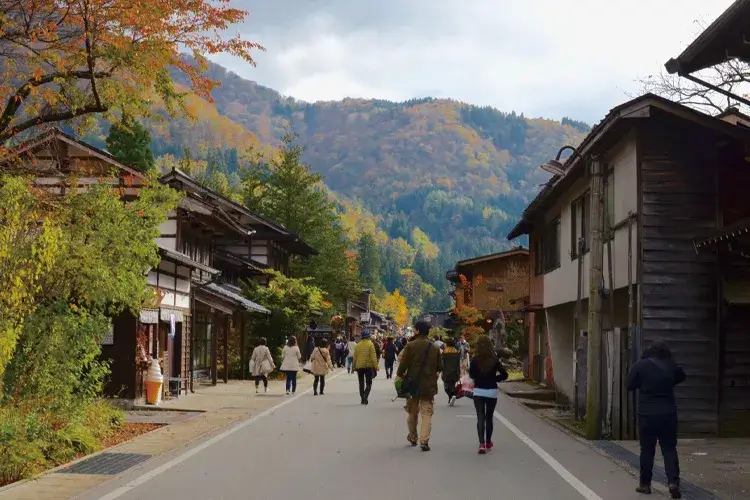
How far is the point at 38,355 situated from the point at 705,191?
452 inches

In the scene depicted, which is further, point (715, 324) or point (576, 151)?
point (576, 151)

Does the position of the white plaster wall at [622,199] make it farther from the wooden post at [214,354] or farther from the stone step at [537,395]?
the wooden post at [214,354]

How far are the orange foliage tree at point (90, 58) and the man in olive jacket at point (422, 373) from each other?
236 inches

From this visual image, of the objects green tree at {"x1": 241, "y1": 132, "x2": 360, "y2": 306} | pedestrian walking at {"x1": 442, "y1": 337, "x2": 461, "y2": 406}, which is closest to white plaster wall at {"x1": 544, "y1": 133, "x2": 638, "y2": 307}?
pedestrian walking at {"x1": 442, "y1": 337, "x2": 461, "y2": 406}

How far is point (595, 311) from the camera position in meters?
16.0

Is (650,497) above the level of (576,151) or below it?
below

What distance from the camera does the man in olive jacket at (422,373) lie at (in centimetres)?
1393

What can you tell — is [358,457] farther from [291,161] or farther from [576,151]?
[291,161]

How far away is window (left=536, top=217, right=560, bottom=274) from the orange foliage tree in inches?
564

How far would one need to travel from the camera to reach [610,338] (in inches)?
689

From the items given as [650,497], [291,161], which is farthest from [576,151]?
[291,161]

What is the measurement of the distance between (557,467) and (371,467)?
240 cm

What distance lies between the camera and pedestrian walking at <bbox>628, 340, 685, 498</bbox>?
33.2ft

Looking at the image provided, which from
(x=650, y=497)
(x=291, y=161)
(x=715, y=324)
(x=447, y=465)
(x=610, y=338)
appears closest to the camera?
(x=650, y=497)
